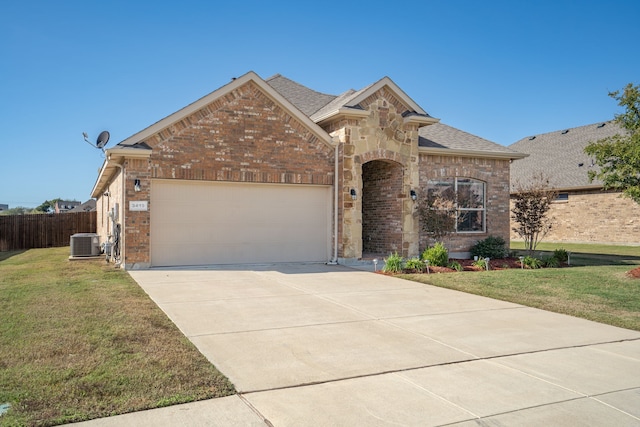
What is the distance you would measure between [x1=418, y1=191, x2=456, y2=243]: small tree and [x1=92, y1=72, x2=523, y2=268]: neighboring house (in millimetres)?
504

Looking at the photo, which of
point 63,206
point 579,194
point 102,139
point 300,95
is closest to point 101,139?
point 102,139

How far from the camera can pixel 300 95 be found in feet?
65.0

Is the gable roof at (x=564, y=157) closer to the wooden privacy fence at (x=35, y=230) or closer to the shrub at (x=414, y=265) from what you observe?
the shrub at (x=414, y=265)

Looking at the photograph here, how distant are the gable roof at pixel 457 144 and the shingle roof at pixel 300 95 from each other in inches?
150

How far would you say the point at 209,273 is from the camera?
43.0ft

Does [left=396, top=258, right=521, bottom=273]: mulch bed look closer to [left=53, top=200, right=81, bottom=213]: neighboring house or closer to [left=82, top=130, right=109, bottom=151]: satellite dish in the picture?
[left=82, top=130, right=109, bottom=151]: satellite dish

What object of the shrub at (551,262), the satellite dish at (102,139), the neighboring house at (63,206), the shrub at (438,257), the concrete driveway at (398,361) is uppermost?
the satellite dish at (102,139)

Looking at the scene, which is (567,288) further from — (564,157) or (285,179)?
(564,157)

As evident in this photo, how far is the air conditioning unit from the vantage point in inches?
669

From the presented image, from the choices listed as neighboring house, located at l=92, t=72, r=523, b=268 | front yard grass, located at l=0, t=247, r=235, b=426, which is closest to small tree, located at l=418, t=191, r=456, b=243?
neighboring house, located at l=92, t=72, r=523, b=268

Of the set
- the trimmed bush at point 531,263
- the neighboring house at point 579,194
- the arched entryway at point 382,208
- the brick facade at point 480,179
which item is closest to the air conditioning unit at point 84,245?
the arched entryway at point 382,208

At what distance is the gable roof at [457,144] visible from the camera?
17.4 metres

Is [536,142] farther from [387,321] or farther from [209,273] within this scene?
[387,321]

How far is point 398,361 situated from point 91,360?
331 cm
